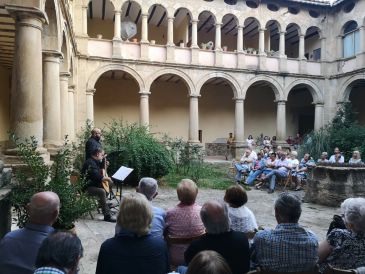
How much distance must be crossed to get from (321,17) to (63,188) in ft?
66.9

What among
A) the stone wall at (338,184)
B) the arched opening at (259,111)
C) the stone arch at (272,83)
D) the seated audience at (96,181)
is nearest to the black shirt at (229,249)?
the seated audience at (96,181)

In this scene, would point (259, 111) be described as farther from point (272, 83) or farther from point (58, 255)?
point (58, 255)

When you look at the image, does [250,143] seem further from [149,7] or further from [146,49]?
[149,7]

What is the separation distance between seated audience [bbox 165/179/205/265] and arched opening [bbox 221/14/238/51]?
18.1m

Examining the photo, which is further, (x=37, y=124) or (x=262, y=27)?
(x=262, y=27)

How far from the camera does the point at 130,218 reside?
8.11ft

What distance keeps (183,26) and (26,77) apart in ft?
53.6

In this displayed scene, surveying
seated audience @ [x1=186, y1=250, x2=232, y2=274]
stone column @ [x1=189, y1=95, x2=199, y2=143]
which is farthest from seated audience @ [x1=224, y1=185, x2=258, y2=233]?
stone column @ [x1=189, y1=95, x2=199, y2=143]

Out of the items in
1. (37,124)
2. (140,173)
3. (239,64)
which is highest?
(239,64)

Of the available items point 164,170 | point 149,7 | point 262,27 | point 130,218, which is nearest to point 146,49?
point 149,7

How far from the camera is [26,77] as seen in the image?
5.42 metres

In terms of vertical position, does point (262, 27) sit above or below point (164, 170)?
above

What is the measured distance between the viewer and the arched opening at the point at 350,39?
19078 mm

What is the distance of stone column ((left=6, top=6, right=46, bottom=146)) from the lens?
5367 mm
